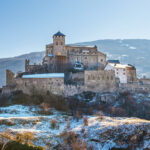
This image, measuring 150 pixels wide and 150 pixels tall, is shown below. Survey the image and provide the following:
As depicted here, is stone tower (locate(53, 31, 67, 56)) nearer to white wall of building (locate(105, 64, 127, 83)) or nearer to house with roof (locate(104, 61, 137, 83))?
house with roof (locate(104, 61, 137, 83))

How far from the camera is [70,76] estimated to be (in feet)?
224

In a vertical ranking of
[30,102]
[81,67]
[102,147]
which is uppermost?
[81,67]

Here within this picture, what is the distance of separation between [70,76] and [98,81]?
27.2ft

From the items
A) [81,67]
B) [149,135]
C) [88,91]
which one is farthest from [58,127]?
[81,67]

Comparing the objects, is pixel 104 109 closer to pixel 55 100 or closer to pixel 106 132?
pixel 55 100

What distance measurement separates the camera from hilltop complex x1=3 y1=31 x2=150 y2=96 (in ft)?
207

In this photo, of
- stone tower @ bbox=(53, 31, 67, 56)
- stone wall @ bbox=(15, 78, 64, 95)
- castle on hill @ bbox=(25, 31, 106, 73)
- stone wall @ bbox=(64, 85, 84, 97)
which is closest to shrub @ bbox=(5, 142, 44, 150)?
stone wall @ bbox=(15, 78, 64, 95)

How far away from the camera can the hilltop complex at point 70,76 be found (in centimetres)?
6309

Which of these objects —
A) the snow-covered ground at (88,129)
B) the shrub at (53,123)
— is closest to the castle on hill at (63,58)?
the snow-covered ground at (88,129)

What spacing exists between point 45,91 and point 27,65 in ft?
65.1

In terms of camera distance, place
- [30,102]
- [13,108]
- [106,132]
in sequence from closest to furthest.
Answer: [106,132] < [13,108] < [30,102]

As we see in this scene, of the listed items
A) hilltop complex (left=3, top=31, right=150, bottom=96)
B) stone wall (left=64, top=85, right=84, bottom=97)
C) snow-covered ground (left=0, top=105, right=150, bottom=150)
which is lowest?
snow-covered ground (left=0, top=105, right=150, bottom=150)

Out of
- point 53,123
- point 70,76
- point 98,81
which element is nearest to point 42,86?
point 70,76

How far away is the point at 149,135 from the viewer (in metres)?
33.7
